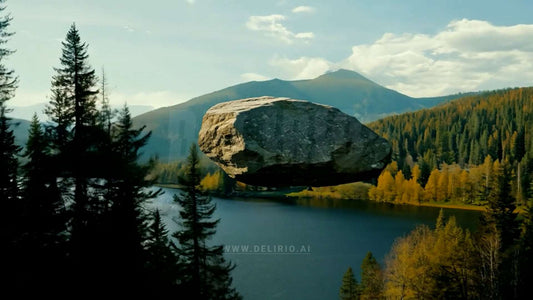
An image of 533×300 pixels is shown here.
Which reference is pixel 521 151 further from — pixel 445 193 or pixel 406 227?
pixel 406 227

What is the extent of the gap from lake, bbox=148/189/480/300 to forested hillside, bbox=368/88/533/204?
8102 millimetres

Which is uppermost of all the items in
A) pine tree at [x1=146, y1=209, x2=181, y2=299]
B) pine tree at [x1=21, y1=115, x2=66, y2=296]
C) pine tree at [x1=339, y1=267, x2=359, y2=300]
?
pine tree at [x1=21, y1=115, x2=66, y2=296]

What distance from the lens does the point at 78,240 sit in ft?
38.1

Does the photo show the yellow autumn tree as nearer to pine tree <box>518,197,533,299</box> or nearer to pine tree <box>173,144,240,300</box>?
pine tree <box>518,197,533,299</box>

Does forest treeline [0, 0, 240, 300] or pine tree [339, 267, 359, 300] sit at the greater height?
forest treeline [0, 0, 240, 300]

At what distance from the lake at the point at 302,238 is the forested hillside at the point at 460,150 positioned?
810 centimetres

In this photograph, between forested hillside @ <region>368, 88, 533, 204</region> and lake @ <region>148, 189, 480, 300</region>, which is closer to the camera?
lake @ <region>148, 189, 480, 300</region>

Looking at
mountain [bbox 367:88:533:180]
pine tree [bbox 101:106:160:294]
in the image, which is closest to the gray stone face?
pine tree [bbox 101:106:160:294]

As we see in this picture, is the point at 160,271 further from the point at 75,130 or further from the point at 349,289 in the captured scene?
the point at 349,289

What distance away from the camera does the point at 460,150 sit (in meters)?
112

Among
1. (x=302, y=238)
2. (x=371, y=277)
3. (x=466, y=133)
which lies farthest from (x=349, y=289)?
(x=466, y=133)

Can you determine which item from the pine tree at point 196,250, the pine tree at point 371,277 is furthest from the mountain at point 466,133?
the pine tree at point 196,250

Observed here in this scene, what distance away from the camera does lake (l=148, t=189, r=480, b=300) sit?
30.5 metres

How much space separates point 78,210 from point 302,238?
107 ft
